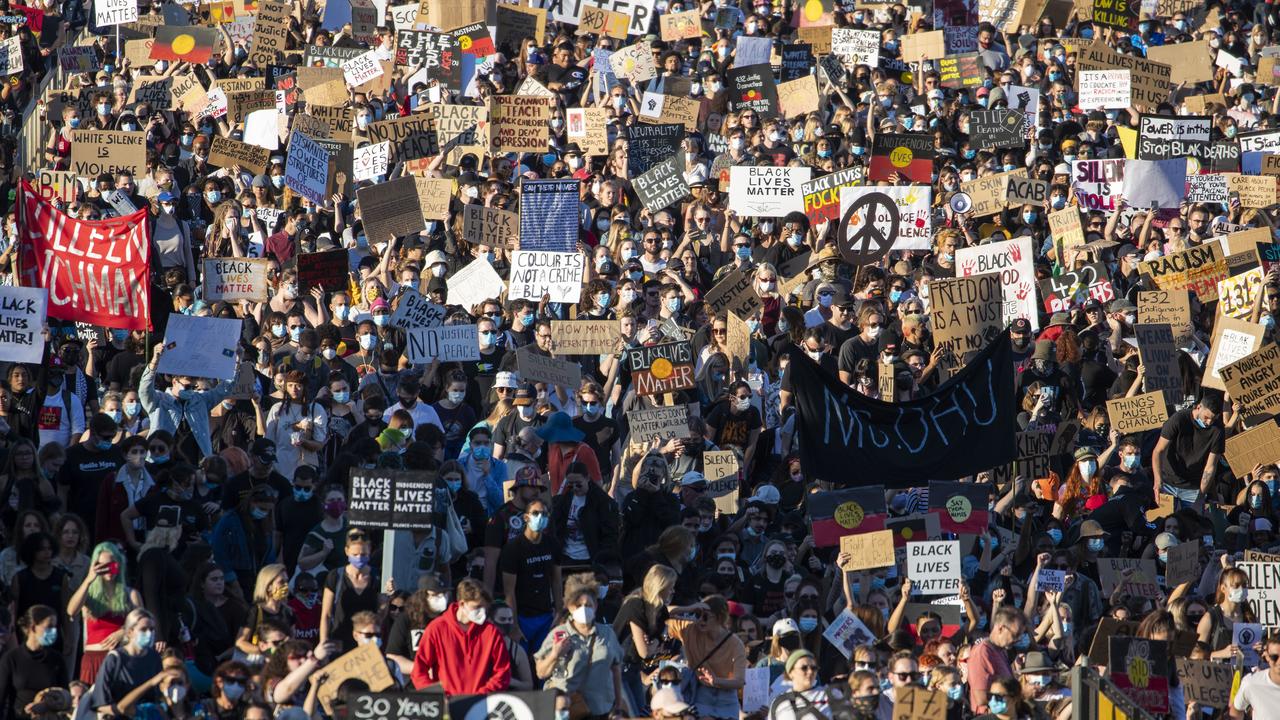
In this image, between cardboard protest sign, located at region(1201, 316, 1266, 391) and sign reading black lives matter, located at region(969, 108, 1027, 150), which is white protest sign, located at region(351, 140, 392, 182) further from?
cardboard protest sign, located at region(1201, 316, 1266, 391)

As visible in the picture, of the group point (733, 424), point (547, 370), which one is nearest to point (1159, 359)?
point (733, 424)

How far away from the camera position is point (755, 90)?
81.9 ft

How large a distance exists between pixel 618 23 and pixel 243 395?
1238cm

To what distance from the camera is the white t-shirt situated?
1362 cm

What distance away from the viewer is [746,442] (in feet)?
56.2

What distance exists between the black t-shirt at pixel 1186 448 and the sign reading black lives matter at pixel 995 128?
239 inches

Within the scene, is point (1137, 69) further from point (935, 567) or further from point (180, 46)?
point (935, 567)

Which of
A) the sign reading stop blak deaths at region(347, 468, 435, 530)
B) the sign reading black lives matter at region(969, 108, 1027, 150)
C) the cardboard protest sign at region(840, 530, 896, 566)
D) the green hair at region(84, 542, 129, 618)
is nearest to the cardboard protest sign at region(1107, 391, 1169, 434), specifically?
the cardboard protest sign at region(840, 530, 896, 566)

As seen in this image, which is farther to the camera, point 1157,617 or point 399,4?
point 399,4

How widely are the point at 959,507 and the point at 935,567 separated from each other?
1.26m

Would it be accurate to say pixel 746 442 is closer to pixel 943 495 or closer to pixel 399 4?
pixel 943 495

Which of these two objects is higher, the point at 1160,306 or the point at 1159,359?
the point at 1160,306

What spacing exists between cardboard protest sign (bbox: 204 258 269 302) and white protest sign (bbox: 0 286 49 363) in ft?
9.58

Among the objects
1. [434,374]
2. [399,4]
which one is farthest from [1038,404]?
[399,4]
